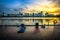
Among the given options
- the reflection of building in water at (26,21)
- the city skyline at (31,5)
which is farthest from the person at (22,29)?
the city skyline at (31,5)

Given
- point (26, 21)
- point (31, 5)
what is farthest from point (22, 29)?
point (31, 5)

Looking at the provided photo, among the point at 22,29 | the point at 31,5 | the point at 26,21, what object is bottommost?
the point at 22,29

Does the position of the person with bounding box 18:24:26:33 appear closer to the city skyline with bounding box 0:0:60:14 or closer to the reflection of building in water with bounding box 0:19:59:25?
the reflection of building in water with bounding box 0:19:59:25

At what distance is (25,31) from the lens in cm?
188

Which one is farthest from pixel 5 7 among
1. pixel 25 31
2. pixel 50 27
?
pixel 50 27

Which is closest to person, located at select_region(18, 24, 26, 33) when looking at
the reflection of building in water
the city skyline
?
the reflection of building in water

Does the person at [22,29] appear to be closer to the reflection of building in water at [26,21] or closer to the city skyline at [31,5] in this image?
the reflection of building in water at [26,21]

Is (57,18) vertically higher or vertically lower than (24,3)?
lower

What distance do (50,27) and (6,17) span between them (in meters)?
0.59

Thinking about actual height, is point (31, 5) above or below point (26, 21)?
above

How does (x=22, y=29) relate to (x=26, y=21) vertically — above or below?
below

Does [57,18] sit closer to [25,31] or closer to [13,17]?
[25,31]

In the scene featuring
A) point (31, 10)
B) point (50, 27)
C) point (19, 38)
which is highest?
point (31, 10)

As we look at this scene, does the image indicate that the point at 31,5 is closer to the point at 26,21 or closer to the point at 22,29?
the point at 26,21
